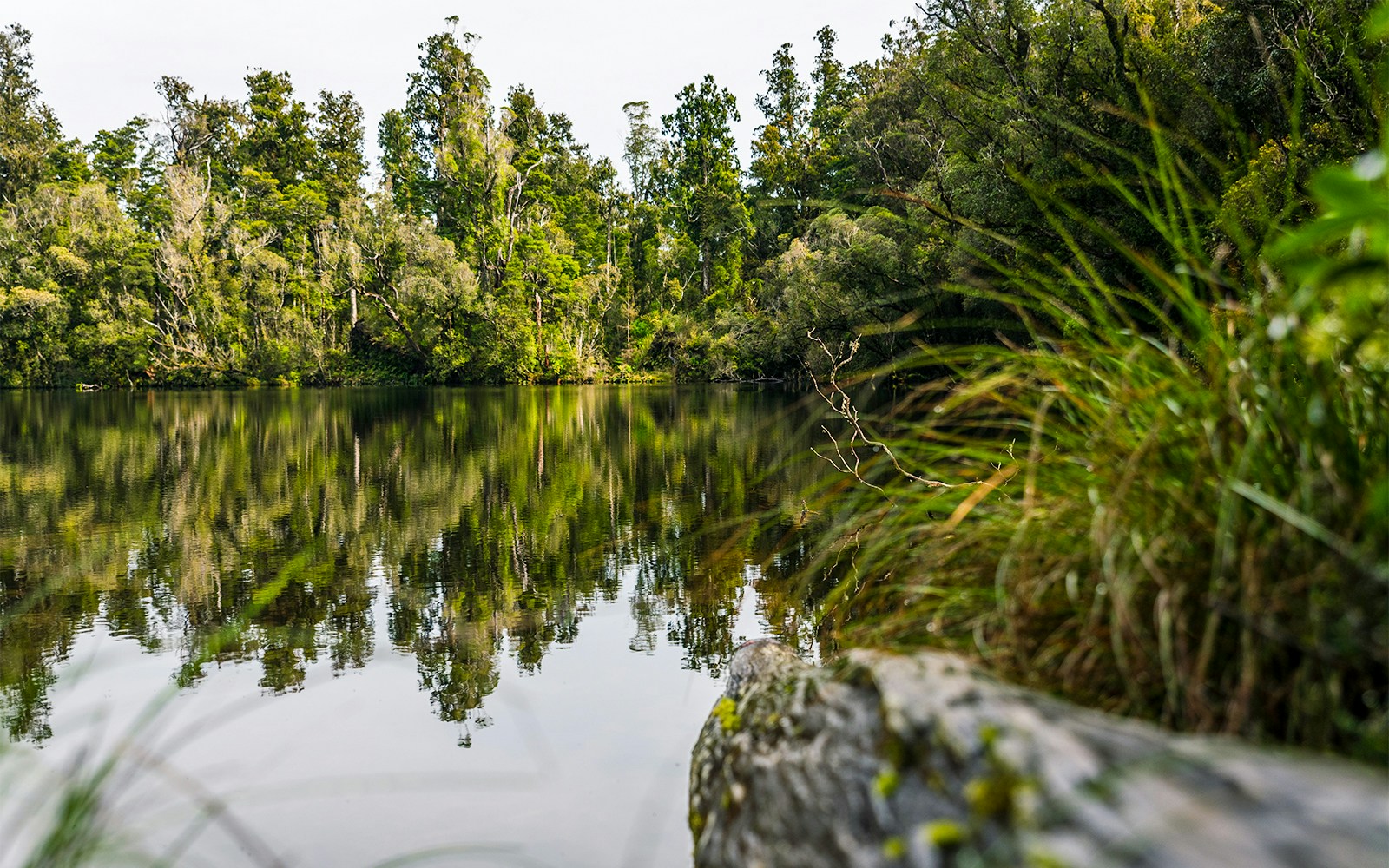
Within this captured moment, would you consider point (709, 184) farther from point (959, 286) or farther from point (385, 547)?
point (959, 286)

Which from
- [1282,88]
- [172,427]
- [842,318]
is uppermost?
[1282,88]

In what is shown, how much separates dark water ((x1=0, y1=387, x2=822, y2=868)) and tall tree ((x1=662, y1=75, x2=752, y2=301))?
33755 mm

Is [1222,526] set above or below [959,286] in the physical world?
below

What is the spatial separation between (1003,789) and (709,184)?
4689 cm

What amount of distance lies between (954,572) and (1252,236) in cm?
1041

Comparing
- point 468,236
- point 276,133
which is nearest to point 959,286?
point 468,236

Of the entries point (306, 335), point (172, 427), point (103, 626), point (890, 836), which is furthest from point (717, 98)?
point (890, 836)

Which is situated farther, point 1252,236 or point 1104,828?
point 1252,236

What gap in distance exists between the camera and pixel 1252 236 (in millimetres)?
10109

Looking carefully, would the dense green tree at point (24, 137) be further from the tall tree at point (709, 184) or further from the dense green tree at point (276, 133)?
the tall tree at point (709, 184)

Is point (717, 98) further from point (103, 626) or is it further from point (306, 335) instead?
point (103, 626)

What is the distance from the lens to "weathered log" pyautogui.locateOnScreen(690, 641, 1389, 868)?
37.1 inches

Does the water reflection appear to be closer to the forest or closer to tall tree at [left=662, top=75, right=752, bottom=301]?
the forest

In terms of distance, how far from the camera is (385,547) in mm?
7281
